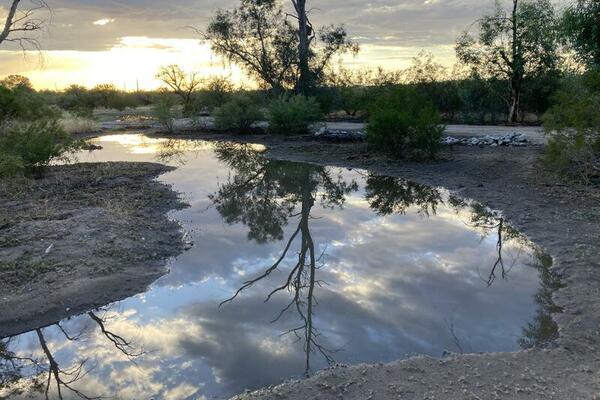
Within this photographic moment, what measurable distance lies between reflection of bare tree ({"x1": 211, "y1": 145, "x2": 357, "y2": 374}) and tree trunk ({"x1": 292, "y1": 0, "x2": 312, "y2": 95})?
432 inches

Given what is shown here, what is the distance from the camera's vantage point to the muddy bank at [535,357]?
193 inches

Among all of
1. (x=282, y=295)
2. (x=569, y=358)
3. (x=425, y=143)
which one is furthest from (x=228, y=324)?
(x=425, y=143)

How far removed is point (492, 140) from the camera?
20.3m

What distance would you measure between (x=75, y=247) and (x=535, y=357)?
7296 mm

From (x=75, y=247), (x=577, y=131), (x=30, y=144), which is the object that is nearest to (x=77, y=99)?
(x=30, y=144)

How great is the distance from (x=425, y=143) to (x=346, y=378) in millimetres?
14589

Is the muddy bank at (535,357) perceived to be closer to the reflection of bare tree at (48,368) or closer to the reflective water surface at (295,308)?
the reflective water surface at (295,308)

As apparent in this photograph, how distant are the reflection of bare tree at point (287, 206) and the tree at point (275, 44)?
11694 mm

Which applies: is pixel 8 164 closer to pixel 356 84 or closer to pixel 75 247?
pixel 75 247

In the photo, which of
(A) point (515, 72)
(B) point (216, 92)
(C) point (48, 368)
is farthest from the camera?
(B) point (216, 92)

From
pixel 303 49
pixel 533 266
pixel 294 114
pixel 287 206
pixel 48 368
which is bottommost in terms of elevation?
pixel 48 368

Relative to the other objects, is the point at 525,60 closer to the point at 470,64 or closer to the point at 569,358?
the point at 470,64

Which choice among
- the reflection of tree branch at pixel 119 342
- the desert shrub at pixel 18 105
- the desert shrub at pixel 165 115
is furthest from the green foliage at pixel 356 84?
the reflection of tree branch at pixel 119 342

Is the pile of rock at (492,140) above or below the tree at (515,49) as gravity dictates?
below
